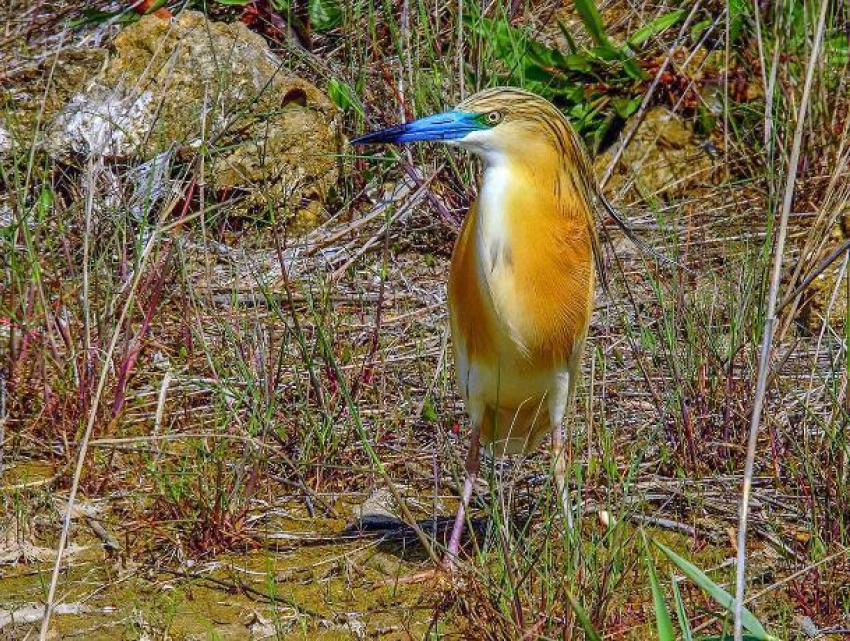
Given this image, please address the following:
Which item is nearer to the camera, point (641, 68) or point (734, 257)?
point (734, 257)

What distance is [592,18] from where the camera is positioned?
5086mm

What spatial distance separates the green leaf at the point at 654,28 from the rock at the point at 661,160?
0.93ft

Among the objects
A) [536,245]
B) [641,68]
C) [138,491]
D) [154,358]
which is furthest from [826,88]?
[138,491]

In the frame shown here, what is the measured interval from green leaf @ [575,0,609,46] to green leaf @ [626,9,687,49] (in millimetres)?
97

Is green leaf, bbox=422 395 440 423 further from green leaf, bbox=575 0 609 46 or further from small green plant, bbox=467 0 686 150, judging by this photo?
green leaf, bbox=575 0 609 46

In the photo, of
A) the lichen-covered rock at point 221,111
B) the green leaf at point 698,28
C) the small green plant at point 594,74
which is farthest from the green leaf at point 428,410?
the green leaf at point 698,28

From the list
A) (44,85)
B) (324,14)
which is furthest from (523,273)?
(44,85)

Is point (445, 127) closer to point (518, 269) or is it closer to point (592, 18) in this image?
point (518, 269)

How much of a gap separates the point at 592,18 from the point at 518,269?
2.11 m

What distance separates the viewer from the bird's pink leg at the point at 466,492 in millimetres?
3174

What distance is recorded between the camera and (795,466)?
3.54 metres

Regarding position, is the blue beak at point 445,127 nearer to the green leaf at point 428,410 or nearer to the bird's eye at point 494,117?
the bird's eye at point 494,117

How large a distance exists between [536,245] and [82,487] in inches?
48.7

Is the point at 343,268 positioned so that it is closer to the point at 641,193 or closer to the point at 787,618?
the point at 641,193
